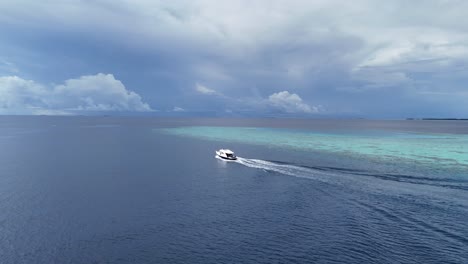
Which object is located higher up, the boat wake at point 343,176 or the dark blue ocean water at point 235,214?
the boat wake at point 343,176

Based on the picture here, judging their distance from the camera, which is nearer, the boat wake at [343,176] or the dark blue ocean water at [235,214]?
the dark blue ocean water at [235,214]

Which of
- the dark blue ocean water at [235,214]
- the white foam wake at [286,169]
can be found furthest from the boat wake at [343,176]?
the dark blue ocean water at [235,214]

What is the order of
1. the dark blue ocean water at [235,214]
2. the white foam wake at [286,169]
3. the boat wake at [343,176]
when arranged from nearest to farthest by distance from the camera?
the dark blue ocean water at [235,214] → the boat wake at [343,176] → the white foam wake at [286,169]

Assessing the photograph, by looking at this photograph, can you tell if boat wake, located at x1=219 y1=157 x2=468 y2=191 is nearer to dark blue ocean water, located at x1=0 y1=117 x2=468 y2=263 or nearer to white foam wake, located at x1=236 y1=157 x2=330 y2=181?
white foam wake, located at x1=236 y1=157 x2=330 y2=181

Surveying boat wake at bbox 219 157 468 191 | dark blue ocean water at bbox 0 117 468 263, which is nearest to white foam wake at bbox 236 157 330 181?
boat wake at bbox 219 157 468 191

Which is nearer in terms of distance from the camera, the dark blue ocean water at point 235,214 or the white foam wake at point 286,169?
the dark blue ocean water at point 235,214

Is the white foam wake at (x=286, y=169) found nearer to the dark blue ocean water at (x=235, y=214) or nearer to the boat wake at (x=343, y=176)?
the boat wake at (x=343, y=176)

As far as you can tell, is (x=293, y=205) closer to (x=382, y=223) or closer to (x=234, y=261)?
(x=382, y=223)

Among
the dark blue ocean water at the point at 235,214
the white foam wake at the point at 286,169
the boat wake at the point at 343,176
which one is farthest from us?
the white foam wake at the point at 286,169
